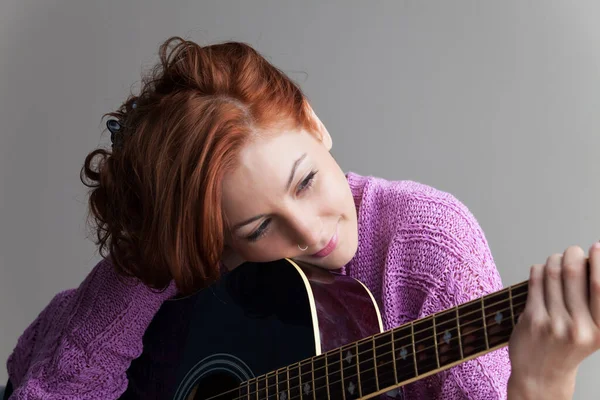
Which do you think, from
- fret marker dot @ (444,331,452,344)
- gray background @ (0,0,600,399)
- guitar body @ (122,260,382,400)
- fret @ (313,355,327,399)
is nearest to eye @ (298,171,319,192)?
guitar body @ (122,260,382,400)

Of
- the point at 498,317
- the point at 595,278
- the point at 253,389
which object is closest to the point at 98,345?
the point at 253,389

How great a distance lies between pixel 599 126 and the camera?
1605 millimetres

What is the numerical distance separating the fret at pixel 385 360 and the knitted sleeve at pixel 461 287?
0.65 feet

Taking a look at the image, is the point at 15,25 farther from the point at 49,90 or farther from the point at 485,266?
the point at 485,266

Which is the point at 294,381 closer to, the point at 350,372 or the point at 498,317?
the point at 350,372

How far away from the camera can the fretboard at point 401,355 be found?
792mm

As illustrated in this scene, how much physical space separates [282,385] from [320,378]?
0.25 feet

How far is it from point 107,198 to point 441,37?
887 millimetres

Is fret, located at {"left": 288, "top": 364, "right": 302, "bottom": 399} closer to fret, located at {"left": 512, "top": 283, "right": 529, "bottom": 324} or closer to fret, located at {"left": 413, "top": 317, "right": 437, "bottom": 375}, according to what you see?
fret, located at {"left": 413, "top": 317, "right": 437, "bottom": 375}

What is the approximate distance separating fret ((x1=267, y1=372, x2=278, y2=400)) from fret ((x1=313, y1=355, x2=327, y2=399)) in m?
0.08

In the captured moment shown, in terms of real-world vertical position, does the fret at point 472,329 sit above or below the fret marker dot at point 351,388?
above

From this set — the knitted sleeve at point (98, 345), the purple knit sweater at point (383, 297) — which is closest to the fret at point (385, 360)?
the purple knit sweater at point (383, 297)

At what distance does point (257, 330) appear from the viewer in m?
1.12

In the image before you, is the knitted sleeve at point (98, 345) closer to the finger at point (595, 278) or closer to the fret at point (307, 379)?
the fret at point (307, 379)
